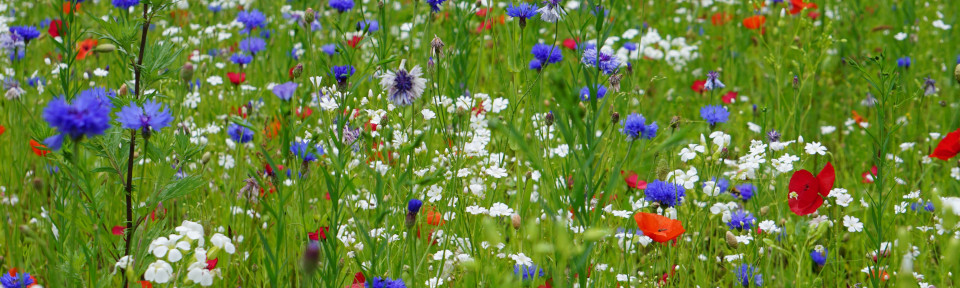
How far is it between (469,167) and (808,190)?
795 mm

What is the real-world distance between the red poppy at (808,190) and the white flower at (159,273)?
1.25 m

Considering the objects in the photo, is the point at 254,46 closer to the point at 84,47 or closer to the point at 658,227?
the point at 84,47

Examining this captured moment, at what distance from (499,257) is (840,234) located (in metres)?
0.75

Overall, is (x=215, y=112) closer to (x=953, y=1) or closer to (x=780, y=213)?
(x=780, y=213)

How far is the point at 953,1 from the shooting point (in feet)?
14.0

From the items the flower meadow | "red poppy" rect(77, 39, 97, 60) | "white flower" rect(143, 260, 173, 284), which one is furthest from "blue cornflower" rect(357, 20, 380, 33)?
"red poppy" rect(77, 39, 97, 60)

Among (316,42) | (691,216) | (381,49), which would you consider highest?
(316,42)

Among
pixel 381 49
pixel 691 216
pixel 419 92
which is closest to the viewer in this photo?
pixel 419 92

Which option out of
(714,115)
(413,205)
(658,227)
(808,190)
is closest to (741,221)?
(808,190)

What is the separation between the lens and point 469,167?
207 cm

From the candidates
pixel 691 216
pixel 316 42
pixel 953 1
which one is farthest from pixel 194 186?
pixel 953 1

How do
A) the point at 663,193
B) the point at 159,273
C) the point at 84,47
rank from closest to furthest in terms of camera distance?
the point at 159,273 → the point at 663,193 → the point at 84,47

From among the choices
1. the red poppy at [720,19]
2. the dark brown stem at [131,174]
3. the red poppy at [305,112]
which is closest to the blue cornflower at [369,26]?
the red poppy at [305,112]

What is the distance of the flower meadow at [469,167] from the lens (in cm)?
130
